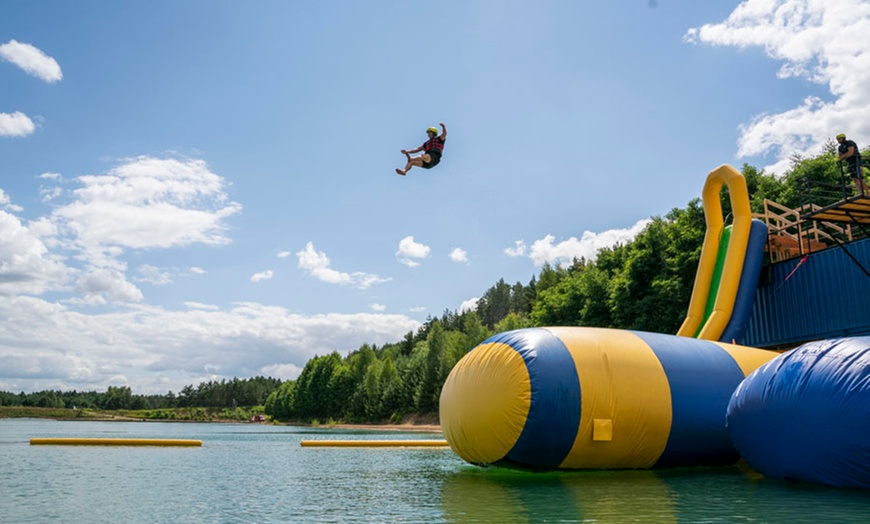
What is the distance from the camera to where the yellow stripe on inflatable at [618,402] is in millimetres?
10227

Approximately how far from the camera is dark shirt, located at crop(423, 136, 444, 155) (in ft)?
42.8

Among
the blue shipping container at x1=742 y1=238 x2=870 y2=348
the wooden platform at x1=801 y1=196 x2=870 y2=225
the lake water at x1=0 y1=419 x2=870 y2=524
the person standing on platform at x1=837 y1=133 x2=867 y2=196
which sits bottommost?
the lake water at x1=0 y1=419 x2=870 y2=524

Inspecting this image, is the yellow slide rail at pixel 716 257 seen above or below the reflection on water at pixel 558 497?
above

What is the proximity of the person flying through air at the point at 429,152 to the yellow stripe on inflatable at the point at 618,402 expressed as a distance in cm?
426

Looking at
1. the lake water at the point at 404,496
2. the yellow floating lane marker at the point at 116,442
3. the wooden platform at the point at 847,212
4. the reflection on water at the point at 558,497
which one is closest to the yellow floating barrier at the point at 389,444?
the yellow floating lane marker at the point at 116,442

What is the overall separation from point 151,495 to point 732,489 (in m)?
7.74

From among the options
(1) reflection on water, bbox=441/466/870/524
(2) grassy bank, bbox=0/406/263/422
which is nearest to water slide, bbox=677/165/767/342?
(1) reflection on water, bbox=441/466/870/524

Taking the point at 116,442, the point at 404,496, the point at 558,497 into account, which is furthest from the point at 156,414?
the point at 558,497

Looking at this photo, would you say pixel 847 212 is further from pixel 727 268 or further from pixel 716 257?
pixel 716 257

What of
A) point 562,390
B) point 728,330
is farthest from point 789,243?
point 562,390

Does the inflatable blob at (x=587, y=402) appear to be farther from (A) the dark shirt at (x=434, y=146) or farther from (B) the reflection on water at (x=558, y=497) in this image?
(A) the dark shirt at (x=434, y=146)

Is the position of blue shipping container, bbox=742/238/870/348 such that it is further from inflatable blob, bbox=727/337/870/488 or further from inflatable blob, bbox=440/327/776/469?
inflatable blob, bbox=727/337/870/488

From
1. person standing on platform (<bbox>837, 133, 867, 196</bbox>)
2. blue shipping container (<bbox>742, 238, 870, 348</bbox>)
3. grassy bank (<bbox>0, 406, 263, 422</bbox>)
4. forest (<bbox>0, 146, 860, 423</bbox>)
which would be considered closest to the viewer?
person standing on platform (<bbox>837, 133, 867, 196</bbox>)

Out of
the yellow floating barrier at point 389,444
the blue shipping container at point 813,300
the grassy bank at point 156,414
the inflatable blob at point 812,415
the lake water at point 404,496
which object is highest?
the blue shipping container at point 813,300
